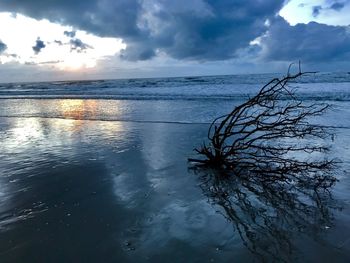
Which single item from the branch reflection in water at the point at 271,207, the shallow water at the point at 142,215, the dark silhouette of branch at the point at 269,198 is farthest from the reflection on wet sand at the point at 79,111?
the branch reflection in water at the point at 271,207

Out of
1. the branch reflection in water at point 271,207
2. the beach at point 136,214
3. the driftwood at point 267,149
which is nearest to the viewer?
the beach at point 136,214

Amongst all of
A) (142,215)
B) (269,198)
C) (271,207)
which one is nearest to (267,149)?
(269,198)

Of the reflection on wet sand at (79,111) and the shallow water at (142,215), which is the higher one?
the shallow water at (142,215)

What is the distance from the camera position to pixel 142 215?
483 centimetres

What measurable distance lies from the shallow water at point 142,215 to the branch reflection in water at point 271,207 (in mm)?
20

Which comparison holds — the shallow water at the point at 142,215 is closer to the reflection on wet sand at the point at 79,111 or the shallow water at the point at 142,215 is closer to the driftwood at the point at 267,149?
the driftwood at the point at 267,149

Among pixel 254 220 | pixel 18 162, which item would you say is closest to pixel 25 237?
pixel 254 220

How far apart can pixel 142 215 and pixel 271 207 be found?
6.10ft

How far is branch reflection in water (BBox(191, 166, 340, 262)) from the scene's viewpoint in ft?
13.2

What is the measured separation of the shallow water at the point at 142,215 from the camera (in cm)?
385

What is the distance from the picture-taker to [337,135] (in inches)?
404

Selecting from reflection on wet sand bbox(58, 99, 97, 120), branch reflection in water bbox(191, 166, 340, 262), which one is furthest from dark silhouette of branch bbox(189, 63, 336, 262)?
reflection on wet sand bbox(58, 99, 97, 120)

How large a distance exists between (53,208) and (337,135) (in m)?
8.39

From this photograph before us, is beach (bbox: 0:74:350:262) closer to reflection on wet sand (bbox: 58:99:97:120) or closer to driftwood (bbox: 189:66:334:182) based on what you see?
driftwood (bbox: 189:66:334:182)
